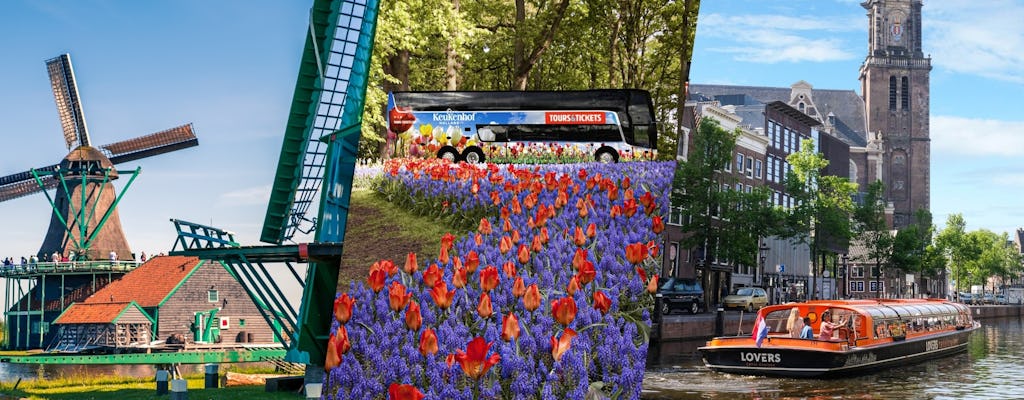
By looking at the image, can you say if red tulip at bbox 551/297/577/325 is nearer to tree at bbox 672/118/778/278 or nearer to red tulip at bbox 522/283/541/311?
red tulip at bbox 522/283/541/311

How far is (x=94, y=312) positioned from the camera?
250 ft

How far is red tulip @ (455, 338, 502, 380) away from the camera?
5.48 meters

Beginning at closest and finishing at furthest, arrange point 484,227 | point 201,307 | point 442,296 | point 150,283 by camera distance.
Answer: point 442,296 → point 484,227 → point 201,307 → point 150,283

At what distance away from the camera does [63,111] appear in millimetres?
79625

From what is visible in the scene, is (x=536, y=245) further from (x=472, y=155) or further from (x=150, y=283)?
(x=150, y=283)

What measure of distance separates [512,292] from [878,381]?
3004 mm

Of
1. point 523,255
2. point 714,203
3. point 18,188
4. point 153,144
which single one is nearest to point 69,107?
point 153,144

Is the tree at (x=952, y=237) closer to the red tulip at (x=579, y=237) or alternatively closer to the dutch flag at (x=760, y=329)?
the dutch flag at (x=760, y=329)

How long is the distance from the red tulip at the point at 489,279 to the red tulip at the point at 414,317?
1.30 ft

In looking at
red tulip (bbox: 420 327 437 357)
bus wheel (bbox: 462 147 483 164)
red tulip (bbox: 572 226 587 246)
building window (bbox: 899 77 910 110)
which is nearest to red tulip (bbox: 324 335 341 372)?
red tulip (bbox: 420 327 437 357)

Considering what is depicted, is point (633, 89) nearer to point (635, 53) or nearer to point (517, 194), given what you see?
point (635, 53)

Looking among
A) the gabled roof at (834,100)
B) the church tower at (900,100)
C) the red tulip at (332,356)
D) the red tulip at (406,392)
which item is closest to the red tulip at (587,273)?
the red tulip at (406,392)

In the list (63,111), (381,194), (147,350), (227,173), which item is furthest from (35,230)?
(381,194)

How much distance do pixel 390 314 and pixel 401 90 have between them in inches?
52.8
